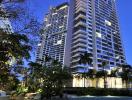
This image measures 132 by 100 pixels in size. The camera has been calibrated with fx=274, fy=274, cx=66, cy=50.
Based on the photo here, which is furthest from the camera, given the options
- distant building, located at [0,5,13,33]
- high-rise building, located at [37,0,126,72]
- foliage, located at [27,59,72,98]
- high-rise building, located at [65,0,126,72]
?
high-rise building, located at [37,0,126,72]

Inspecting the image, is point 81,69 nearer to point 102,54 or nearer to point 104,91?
point 102,54

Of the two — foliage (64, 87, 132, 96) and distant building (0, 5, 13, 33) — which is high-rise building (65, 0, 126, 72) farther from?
distant building (0, 5, 13, 33)

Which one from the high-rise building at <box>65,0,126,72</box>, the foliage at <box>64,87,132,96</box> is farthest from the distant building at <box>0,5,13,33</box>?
the high-rise building at <box>65,0,126,72</box>

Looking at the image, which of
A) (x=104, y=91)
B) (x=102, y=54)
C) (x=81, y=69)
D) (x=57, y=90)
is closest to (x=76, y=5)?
(x=102, y=54)

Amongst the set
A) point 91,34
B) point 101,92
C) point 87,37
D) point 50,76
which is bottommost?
point 101,92

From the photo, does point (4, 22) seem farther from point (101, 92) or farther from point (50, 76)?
point (101, 92)

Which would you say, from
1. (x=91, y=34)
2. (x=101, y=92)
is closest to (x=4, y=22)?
(x=101, y=92)

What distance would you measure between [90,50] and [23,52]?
115649 mm

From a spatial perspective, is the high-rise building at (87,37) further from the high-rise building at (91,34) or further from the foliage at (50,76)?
the foliage at (50,76)

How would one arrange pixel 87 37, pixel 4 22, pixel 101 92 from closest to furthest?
pixel 4 22
pixel 101 92
pixel 87 37

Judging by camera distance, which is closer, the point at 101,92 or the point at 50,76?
the point at 101,92

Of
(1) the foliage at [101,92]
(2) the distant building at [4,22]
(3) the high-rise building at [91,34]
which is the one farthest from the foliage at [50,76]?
(3) the high-rise building at [91,34]

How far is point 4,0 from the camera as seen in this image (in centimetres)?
1090

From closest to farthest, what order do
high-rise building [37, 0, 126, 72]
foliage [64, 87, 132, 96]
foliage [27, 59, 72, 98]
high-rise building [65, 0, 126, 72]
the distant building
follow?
the distant building < foliage [64, 87, 132, 96] < foliage [27, 59, 72, 98] < high-rise building [65, 0, 126, 72] < high-rise building [37, 0, 126, 72]
